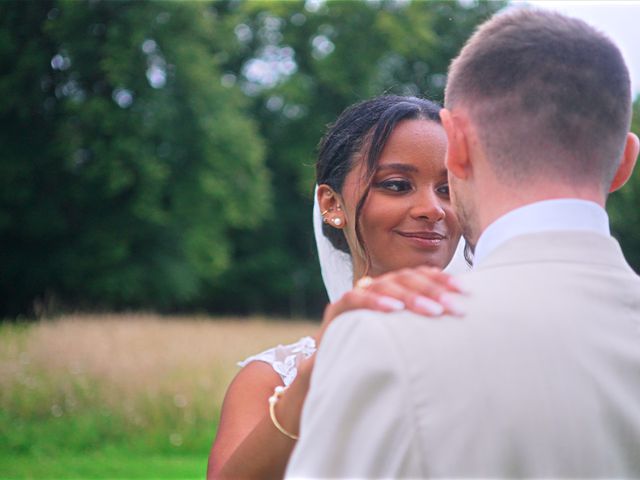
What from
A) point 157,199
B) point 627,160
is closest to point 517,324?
point 627,160

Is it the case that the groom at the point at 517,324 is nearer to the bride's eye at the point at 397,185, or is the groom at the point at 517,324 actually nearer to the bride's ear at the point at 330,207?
the bride's eye at the point at 397,185

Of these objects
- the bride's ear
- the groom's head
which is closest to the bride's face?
the bride's ear

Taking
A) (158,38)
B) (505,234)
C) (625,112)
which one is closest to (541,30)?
(625,112)

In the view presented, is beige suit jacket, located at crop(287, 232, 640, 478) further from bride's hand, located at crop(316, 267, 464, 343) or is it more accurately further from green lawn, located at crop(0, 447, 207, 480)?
green lawn, located at crop(0, 447, 207, 480)

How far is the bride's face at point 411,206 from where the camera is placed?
311 centimetres

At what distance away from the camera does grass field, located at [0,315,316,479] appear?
9.86m

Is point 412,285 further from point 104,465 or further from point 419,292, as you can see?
point 104,465

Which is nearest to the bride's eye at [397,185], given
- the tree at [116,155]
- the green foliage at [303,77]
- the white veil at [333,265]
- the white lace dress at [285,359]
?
the white veil at [333,265]

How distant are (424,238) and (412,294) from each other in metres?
1.53

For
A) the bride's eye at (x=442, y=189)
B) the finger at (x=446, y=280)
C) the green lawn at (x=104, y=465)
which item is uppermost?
the finger at (x=446, y=280)

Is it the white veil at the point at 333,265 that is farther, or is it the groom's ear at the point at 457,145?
the white veil at the point at 333,265

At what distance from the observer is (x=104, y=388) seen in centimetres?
1124

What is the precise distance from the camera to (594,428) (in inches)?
59.8

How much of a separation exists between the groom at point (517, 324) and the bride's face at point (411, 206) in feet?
4.26
